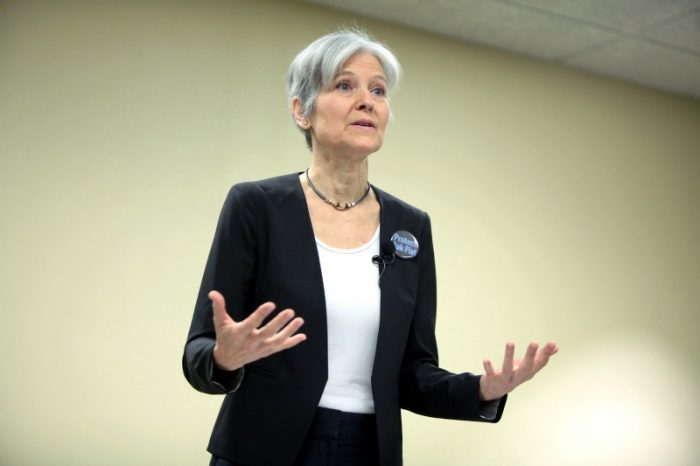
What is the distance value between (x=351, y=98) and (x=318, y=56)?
0.40ft

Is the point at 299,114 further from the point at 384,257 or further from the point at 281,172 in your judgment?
the point at 281,172

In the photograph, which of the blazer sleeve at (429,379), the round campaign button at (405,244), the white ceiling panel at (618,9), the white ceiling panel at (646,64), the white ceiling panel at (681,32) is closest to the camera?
the blazer sleeve at (429,379)

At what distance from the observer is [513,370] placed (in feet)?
5.30

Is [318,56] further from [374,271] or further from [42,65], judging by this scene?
[42,65]

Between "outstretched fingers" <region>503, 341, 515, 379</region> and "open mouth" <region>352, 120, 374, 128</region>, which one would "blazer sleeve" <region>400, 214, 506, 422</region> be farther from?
"open mouth" <region>352, 120, 374, 128</region>

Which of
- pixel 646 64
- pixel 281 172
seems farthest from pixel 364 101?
pixel 646 64

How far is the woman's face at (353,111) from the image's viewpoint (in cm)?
182

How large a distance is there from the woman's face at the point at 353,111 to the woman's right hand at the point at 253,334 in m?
0.57

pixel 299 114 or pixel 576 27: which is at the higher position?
pixel 576 27

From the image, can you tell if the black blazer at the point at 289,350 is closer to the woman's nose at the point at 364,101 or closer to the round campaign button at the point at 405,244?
the round campaign button at the point at 405,244

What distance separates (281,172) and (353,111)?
3092 mm

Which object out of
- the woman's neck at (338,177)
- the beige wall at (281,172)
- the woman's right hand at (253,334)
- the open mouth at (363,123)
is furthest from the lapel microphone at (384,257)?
the beige wall at (281,172)

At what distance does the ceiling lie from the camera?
4.77 metres

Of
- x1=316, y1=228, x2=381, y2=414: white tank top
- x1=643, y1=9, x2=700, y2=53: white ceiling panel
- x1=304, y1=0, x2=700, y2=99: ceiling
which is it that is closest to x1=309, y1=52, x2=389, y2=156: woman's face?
x1=316, y1=228, x2=381, y2=414: white tank top
